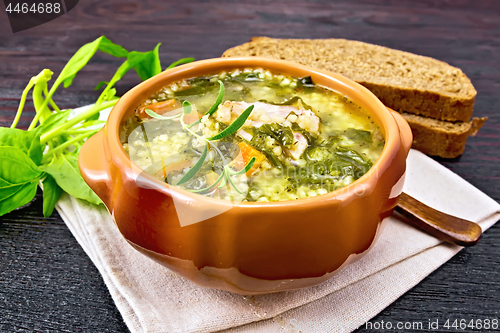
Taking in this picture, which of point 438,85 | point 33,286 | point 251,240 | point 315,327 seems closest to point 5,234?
point 33,286

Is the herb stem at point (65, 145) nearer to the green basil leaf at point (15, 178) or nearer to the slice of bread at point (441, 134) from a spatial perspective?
the green basil leaf at point (15, 178)

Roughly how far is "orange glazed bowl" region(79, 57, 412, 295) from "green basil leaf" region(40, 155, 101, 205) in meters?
0.35

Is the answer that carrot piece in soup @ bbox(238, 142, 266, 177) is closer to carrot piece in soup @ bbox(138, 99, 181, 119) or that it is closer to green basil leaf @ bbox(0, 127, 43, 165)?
carrot piece in soup @ bbox(138, 99, 181, 119)

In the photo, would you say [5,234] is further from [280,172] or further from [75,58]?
[280,172]

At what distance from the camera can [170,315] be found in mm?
1520

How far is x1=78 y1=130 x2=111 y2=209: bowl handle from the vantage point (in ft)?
5.01

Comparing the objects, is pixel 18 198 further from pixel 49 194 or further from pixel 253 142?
pixel 253 142

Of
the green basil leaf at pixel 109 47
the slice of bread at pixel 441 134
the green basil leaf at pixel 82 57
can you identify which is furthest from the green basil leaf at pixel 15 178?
the slice of bread at pixel 441 134

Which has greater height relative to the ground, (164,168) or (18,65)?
(164,168)

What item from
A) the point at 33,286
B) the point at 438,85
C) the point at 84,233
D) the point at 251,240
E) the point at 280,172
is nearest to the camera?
the point at 251,240

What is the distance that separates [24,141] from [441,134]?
6.42 feet

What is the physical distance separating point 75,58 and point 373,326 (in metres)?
1.80

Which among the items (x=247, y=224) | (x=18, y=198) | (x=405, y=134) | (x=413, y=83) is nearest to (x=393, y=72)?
(x=413, y=83)

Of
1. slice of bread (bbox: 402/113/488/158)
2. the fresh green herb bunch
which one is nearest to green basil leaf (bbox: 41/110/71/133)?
the fresh green herb bunch
